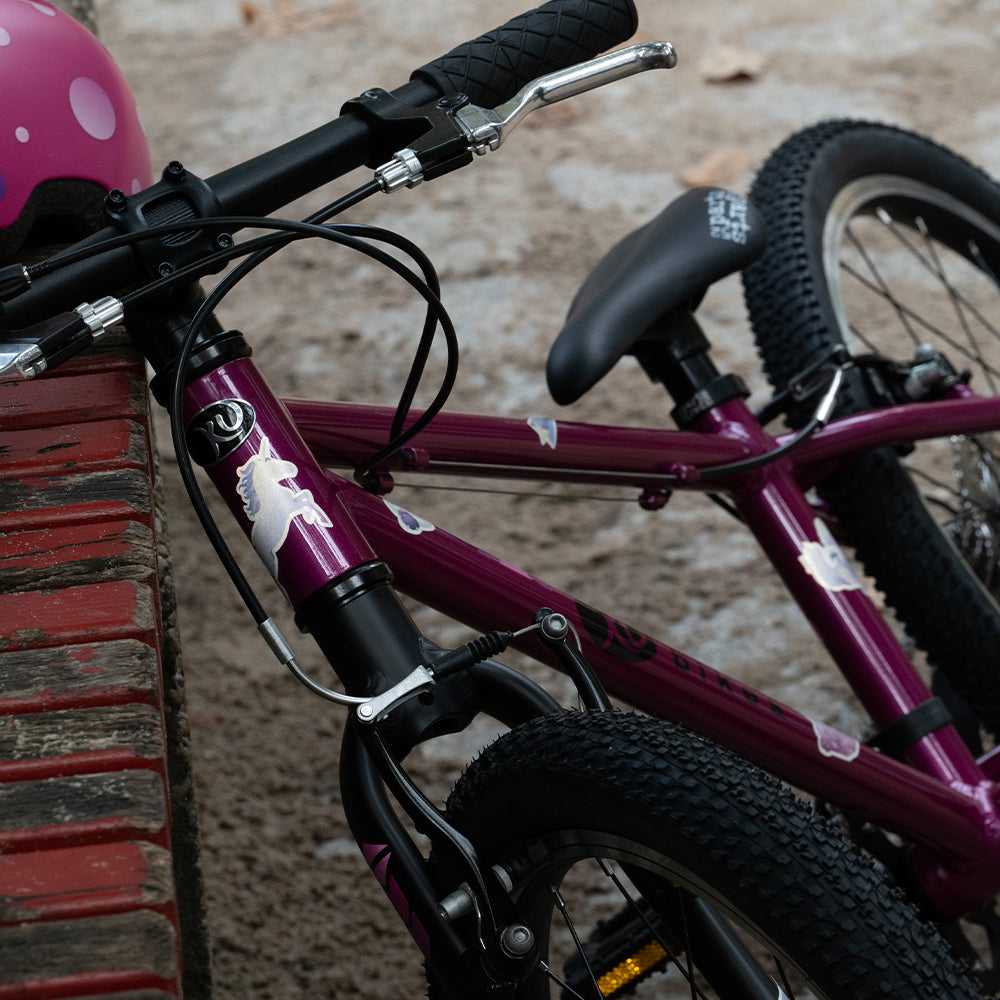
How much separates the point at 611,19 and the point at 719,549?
108cm

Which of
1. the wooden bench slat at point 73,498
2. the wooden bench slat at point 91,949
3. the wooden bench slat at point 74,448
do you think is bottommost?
the wooden bench slat at point 91,949

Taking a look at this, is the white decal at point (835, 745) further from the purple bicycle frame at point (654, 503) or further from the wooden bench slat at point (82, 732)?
the wooden bench slat at point (82, 732)

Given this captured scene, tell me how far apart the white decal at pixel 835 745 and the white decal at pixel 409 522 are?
0.35 m

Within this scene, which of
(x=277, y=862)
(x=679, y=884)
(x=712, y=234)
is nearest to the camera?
(x=679, y=884)

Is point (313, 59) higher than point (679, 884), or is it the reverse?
point (313, 59)

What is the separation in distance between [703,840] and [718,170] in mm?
1974

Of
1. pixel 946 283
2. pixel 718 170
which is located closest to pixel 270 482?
pixel 946 283

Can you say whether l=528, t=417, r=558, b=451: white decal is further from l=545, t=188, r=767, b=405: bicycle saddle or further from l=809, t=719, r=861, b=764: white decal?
l=809, t=719, r=861, b=764: white decal

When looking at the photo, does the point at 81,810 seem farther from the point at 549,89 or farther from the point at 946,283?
the point at 946,283

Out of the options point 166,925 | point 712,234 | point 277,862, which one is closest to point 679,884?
point 166,925

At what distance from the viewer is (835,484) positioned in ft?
3.65

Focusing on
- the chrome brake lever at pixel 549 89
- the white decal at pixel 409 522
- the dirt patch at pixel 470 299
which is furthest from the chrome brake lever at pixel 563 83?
the dirt patch at pixel 470 299

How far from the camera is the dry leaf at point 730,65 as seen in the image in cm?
263

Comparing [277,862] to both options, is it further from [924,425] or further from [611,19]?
[611,19]
